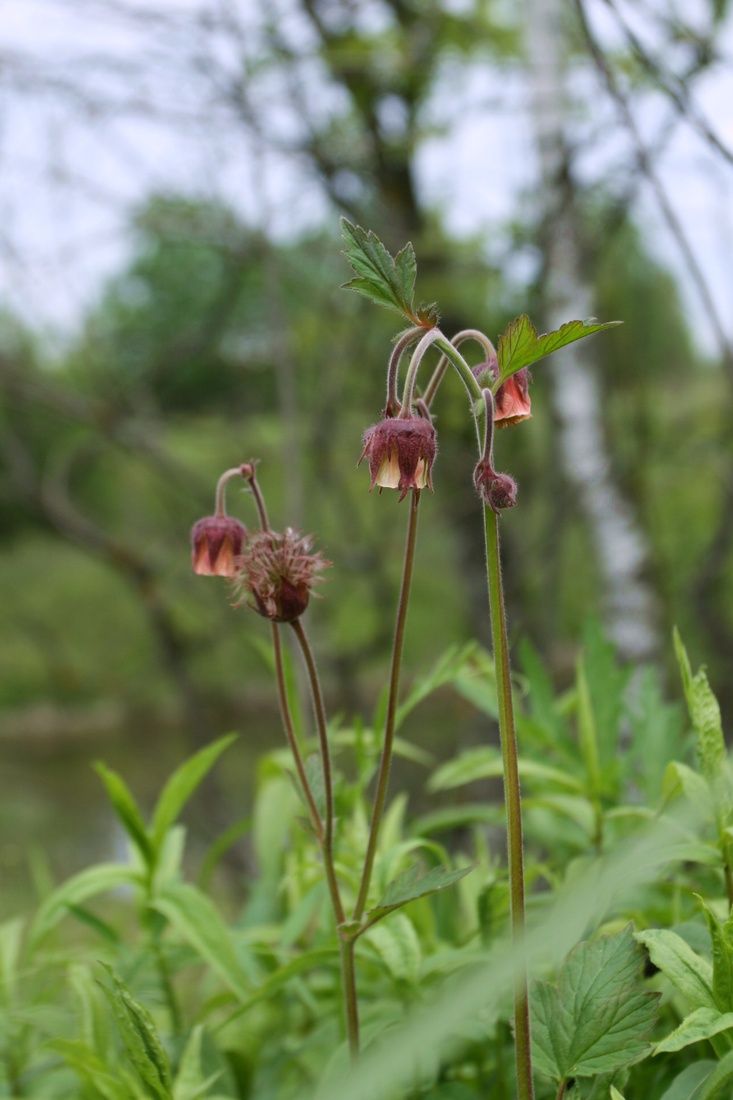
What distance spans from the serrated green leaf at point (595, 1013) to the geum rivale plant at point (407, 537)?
38mm

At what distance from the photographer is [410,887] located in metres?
0.42

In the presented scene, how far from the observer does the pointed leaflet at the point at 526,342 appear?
0.36m

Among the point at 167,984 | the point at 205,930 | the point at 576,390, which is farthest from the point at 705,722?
the point at 576,390

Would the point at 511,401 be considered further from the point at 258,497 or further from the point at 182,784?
the point at 182,784

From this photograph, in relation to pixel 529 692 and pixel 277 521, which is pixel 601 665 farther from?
pixel 277 521

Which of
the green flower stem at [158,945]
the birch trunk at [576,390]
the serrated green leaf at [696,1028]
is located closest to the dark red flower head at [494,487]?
the serrated green leaf at [696,1028]

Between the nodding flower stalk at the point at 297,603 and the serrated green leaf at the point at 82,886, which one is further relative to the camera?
the serrated green leaf at the point at 82,886

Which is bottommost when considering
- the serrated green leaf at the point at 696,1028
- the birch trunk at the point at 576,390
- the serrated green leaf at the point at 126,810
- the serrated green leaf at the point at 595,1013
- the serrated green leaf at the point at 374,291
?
A: the serrated green leaf at the point at 696,1028

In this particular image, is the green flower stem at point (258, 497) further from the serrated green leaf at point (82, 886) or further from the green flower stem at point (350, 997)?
the serrated green leaf at point (82, 886)

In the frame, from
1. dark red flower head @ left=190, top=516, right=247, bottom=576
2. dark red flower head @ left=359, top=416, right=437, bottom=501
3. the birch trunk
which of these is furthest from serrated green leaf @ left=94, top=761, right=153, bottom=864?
the birch trunk

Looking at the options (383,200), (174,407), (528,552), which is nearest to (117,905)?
(528,552)

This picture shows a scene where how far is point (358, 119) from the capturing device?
2.46 metres

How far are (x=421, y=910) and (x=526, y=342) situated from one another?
44 centimetres

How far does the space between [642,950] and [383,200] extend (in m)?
2.39
